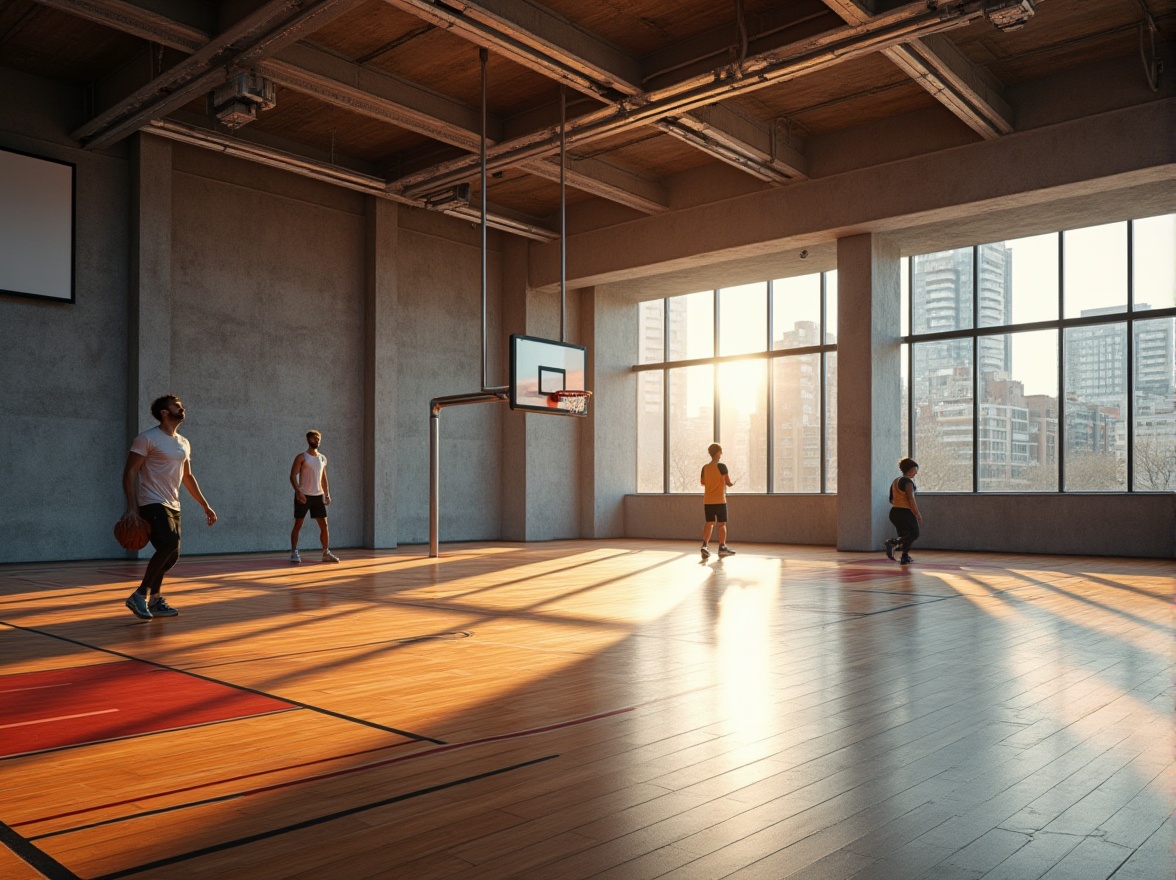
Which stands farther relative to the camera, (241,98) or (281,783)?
(241,98)

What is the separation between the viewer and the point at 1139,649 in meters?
6.34

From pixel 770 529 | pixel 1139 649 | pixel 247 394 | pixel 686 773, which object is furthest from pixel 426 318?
pixel 686 773

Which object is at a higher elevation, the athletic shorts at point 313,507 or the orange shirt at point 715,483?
the orange shirt at point 715,483

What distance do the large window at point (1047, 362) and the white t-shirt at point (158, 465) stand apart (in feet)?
46.9

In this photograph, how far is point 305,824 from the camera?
304 centimetres

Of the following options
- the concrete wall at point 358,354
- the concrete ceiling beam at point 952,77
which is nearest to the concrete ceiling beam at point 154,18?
the concrete wall at point 358,354

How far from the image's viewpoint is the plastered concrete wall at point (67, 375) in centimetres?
1326

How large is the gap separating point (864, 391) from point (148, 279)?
38.7 ft

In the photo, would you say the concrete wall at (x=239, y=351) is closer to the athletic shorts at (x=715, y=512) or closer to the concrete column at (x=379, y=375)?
the concrete column at (x=379, y=375)

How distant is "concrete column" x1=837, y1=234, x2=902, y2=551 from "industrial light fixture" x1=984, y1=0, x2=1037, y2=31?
6.07m

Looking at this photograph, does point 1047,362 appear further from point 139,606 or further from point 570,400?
point 139,606

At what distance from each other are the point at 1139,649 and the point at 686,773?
430 centimetres

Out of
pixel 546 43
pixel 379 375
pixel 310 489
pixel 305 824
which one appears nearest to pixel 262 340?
pixel 379 375

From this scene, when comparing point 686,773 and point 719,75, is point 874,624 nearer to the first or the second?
point 686,773
